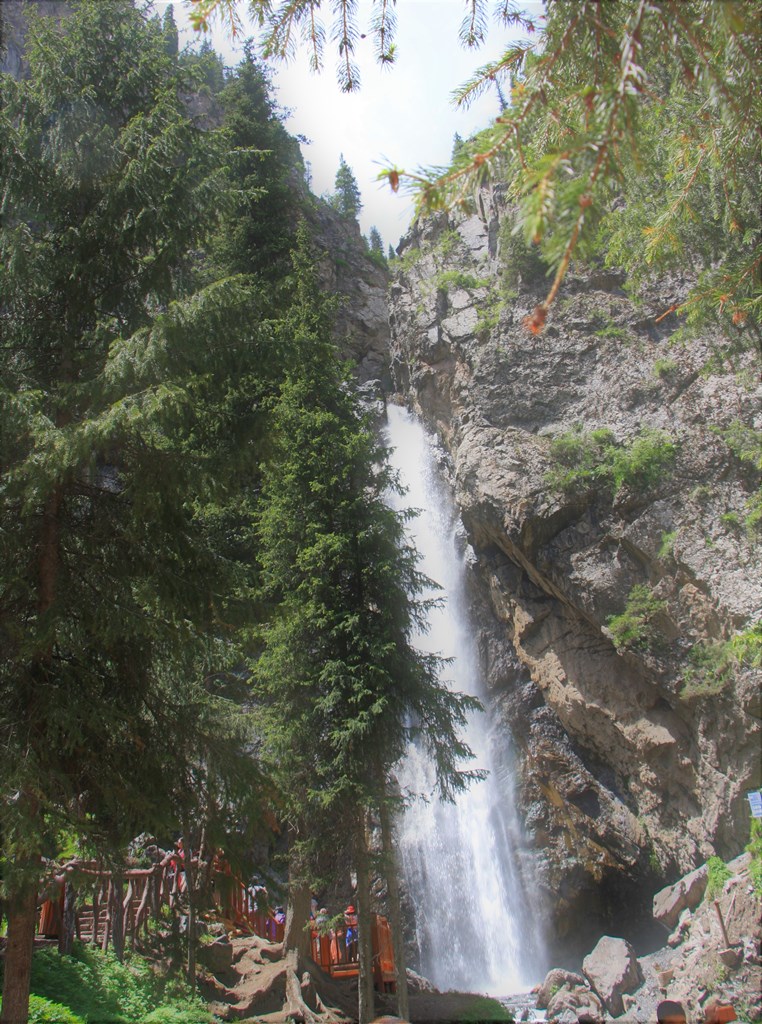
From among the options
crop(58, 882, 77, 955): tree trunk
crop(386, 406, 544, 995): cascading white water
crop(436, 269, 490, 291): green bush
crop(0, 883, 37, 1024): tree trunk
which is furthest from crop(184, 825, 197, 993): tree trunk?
crop(436, 269, 490, 291): green bush

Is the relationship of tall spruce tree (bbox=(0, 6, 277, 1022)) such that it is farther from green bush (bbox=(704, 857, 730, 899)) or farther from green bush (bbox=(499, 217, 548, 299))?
green bush (bbox=(499, 217, 548, 299))

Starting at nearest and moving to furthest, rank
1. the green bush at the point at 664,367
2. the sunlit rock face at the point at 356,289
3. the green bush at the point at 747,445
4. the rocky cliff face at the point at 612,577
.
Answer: the green bush at the point at 747,445 < the rocky cliff face at the point at 612,577 < the green bush at the point at 664,367 < the sunlit rock face at the point at 356,289

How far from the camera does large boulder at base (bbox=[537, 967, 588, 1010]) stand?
13555 millimetres

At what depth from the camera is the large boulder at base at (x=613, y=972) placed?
1317 centimetres

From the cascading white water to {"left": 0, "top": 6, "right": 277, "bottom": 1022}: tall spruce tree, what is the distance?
773cm

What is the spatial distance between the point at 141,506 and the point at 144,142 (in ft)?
13.7

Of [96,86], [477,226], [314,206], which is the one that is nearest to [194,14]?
[96,86]

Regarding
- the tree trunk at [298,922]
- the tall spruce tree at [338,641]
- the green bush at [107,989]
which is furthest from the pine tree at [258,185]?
the green bush at [107,989]

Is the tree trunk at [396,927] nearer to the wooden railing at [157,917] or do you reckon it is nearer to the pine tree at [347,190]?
the wooden railing at [157,917]

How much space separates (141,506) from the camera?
6.73 metres

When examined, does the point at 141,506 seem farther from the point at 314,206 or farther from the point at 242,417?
the point at 314,206

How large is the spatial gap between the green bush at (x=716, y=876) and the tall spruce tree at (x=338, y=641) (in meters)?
4.82

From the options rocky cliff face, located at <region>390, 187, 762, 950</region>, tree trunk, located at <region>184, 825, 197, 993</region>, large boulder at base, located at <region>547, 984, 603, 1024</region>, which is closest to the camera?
tree trunk, located at <region>184, 825, 197, 993</region>

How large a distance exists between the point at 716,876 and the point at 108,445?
12836mm
